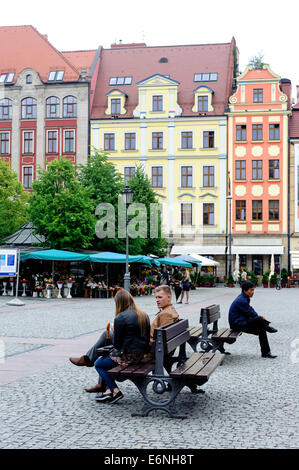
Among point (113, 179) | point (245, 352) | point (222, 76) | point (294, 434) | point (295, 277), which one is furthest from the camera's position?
point (222, 76)

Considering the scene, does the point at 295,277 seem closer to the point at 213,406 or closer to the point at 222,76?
the point at 222,76

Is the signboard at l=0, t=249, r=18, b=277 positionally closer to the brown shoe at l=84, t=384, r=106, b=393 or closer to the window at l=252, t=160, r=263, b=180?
the brown shoe at l=84, t=384, r=106, b=393

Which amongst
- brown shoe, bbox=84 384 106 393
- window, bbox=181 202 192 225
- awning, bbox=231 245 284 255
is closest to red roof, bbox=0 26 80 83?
window, bbox=181 202 192 225

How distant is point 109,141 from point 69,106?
4.35 m

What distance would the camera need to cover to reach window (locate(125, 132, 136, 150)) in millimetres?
53066

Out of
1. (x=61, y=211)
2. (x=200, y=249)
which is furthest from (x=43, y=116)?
(x=61, y=211)

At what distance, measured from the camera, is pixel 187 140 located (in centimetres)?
5256

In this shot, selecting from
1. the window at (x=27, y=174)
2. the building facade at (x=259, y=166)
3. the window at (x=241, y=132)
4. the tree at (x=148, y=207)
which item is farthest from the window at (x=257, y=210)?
the window at (x=27, y=174)

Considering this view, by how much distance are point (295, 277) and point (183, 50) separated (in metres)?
23.7

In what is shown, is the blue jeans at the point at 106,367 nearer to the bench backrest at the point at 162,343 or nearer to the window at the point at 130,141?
the bench backrest at the point at 162,343

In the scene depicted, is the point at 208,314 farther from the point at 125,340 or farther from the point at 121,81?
the point at 121,81

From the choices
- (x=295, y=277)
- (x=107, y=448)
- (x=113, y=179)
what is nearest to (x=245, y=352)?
(x=107, y=448)

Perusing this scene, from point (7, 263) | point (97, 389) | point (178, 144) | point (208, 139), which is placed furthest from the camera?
point (178, 144)
